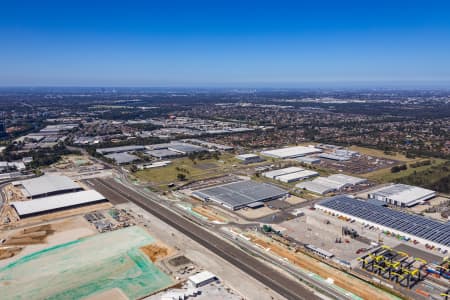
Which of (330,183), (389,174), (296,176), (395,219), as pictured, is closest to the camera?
(395,219)

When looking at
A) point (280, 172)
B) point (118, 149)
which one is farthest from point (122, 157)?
point (280, 172)

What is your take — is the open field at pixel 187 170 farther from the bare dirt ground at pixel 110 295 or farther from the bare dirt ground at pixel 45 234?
the bare dirt ground at pixel 110 295

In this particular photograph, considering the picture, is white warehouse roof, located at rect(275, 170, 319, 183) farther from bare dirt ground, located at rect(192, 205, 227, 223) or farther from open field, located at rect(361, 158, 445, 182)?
bare dirt ground, located at rect(192, 205, 227, 223)

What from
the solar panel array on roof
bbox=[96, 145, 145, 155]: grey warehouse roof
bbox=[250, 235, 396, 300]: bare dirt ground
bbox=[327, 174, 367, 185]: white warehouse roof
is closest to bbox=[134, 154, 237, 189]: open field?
bbox=[96, 145, 145, 155]: grey warehouse roof

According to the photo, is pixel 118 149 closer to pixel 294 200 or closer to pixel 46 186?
pixel 46 186

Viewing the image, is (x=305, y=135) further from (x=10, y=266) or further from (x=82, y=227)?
(x=10, y=266)
